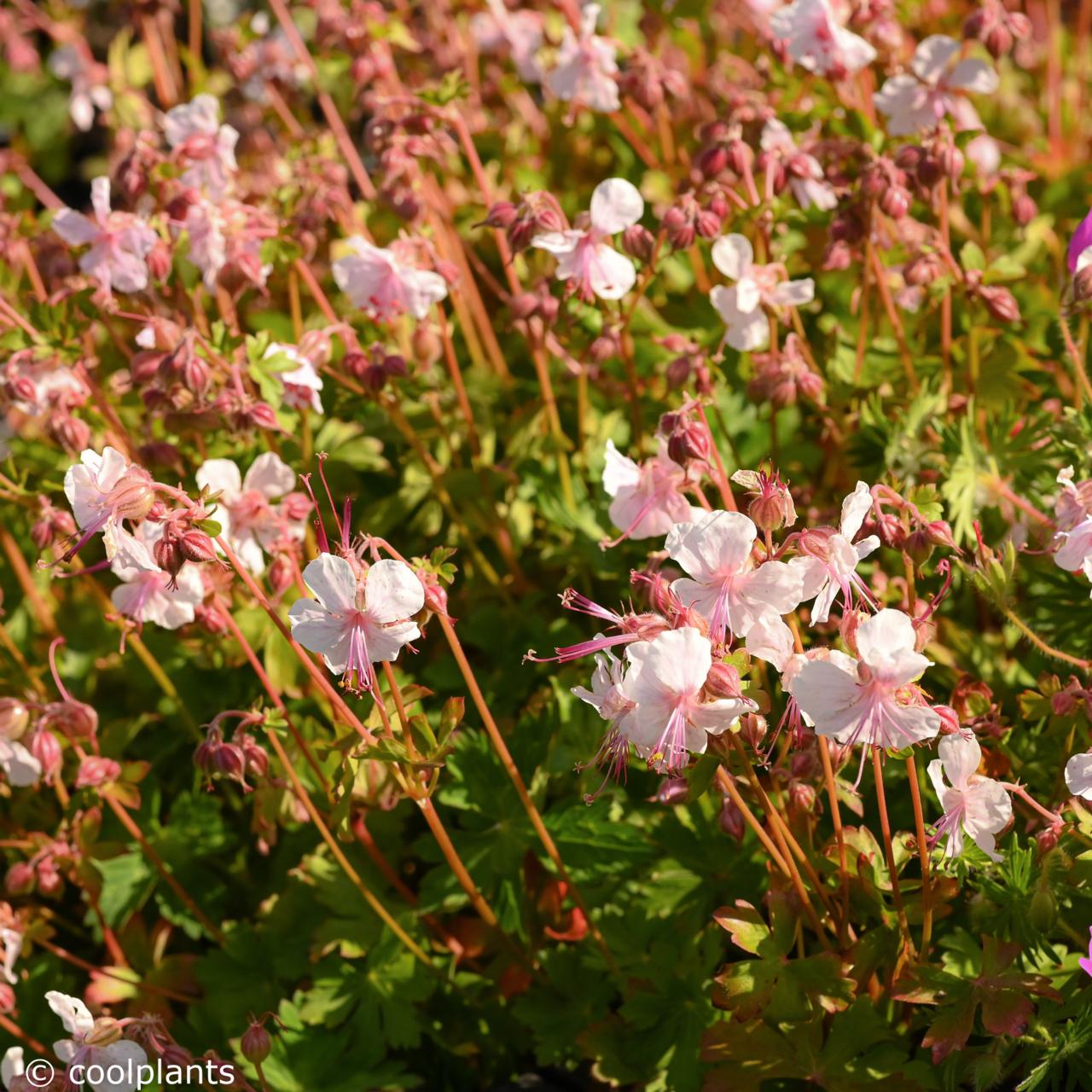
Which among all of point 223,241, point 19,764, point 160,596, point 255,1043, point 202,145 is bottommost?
point 255,1043

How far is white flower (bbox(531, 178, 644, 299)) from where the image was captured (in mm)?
1836

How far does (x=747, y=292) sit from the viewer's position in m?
1.99

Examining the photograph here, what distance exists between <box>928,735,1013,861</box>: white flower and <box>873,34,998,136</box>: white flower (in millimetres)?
1345

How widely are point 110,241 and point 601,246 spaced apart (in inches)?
32.9

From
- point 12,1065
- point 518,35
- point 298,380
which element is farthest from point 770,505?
point 518,35

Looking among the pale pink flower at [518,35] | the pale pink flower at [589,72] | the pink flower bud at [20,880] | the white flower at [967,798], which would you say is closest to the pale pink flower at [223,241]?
the pale pink flower at [589,72]

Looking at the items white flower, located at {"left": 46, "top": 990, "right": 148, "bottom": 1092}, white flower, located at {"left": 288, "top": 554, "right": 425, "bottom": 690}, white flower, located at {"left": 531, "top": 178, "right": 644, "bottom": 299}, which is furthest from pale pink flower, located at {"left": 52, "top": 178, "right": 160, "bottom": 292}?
white flower, located at {"left": 46, "top": 990, "right": 148, "bottom": 1092}

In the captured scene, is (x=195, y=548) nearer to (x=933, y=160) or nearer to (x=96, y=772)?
(x=96, y=772)

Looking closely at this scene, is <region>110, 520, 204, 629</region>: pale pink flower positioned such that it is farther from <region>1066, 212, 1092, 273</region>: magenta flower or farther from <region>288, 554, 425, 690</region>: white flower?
<region>1066, 212, 1092, 273</region>: magenta flower

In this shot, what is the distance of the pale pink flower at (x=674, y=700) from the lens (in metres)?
1.20

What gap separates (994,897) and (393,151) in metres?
1.52

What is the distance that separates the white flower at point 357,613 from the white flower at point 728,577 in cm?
30

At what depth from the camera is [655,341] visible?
7.06 ft

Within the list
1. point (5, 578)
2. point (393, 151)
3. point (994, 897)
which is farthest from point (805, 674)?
point (5, 578)
